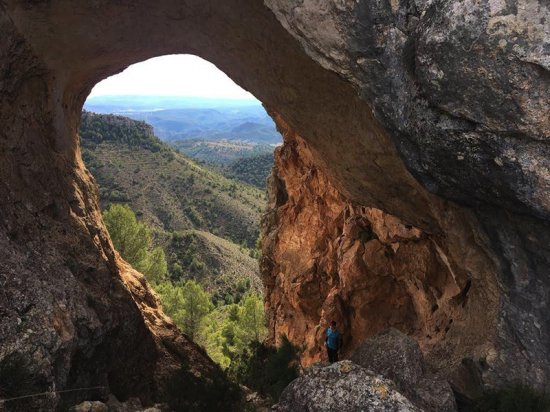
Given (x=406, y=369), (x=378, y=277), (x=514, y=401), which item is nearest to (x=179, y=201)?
(x=378, y=277)

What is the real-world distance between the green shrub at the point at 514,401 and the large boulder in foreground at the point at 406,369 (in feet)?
2.35

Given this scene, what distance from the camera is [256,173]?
18062 cm

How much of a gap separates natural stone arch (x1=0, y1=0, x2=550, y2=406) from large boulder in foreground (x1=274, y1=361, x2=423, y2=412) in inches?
136

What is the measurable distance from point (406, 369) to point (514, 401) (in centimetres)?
246

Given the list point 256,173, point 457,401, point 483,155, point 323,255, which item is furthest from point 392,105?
point 256,173

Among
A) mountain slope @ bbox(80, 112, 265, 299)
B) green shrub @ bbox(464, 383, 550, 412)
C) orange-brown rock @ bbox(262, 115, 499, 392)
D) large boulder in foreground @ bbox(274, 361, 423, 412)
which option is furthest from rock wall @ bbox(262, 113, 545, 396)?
mountain slope @ bbox(80, 112, 265, 299)

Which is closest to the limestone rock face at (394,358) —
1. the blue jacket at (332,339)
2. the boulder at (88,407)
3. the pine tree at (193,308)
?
the blue jacket at (332,339)

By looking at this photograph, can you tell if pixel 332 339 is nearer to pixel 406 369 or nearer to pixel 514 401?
pixel 406 369

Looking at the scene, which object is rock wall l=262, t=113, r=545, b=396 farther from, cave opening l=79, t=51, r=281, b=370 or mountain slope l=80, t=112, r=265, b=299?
mountain slope l=80, t=112, r=265, b=299

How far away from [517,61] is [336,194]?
1447cm

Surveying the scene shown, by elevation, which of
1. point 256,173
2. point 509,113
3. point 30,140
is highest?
point 509,113

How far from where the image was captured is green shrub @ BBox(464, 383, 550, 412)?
805 centimetres

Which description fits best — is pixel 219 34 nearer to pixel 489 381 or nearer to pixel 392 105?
pixel 392 105

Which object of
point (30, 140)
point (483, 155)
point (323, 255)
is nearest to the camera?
point (483, 155)
